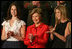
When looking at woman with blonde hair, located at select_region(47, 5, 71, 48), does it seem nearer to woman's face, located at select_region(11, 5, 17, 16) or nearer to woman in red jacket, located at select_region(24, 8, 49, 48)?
woman in red jacket, located at select_region(24, 8, 49, 48)

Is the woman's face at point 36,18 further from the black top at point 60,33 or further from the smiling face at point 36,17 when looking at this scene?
the black top at point 60,33

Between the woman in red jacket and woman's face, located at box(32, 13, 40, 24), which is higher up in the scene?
woman's face, located at box(32, 13, 40, 24)

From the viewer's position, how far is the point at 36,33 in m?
5.43

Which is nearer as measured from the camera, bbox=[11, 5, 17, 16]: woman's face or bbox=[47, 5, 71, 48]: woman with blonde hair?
bbox=[47, 5, 71, 48]: woman with blonde hair

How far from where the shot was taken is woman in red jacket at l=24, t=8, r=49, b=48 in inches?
212

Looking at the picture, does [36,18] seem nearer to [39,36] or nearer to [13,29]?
[39,36]

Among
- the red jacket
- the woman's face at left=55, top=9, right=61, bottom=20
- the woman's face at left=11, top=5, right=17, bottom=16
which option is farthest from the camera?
the woman's face at left=11, top=5, right=17, bottom=16

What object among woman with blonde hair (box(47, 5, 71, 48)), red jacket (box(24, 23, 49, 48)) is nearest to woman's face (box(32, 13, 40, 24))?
red jacket (box(24, 23, 49, 48))

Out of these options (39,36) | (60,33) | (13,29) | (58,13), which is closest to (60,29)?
(60,33)

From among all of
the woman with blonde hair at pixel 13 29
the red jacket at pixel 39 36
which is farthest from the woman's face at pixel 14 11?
the red jacket at pixel 39 36

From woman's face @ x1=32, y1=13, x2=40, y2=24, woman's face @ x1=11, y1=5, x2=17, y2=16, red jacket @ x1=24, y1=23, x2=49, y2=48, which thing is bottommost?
red jacket @ x1=24, y1=23, x2=49, y2=48

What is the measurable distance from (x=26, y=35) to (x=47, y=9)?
682 mm

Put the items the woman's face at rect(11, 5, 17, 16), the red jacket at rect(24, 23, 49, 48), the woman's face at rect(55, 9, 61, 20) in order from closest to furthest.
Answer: the red jacket at rect(24, 23, 49, 48)
the woman's face at rect(55, 9, 61, 20)
the woman's face at rect(11, 5, 17, 16)

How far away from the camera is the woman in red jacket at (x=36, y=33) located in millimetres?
5391
